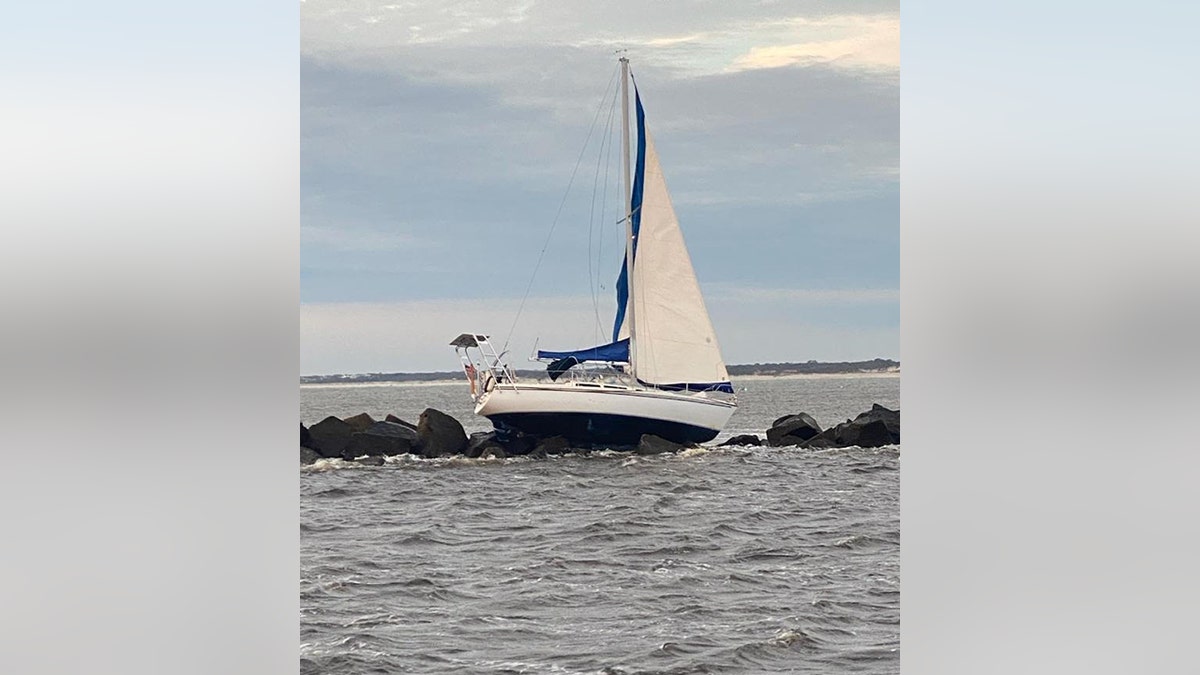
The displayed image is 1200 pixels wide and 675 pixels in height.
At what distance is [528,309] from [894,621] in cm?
186

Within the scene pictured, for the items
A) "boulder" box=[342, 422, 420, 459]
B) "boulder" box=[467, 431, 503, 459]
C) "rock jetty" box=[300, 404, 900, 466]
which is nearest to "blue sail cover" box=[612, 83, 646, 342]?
"rock jetty" box=[300, 404, 900, 466]

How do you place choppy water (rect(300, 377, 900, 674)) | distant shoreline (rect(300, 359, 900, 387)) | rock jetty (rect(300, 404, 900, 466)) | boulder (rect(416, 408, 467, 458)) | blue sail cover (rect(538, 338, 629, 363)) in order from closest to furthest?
choppy water (rect(300, 377, 900, 674)) → distant shoreline (rect(300, 359, 900, 387)) → blue sail cover (rect(538, 338, 629, 363)) → rock jetty (rect(300, 404, 900, 466)) → boulder (rect(416, 408, 467, 458))

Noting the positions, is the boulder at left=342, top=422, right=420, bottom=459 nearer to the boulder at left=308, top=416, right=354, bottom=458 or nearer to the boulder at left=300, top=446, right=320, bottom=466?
the boulder at left=308, top=416, right=354, bottom=458

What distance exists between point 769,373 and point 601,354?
68 centimetres

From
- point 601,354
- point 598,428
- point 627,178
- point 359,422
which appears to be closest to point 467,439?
point 359,422

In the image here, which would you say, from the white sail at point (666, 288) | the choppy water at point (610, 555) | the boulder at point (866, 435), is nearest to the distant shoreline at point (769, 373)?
the choppy water at point (610, 555)

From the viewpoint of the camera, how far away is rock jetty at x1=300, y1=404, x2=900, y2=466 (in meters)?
A: 5.60

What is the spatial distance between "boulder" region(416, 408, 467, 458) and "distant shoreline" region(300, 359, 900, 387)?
39 centimetres

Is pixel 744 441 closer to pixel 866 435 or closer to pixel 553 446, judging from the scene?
pixel 866 435
